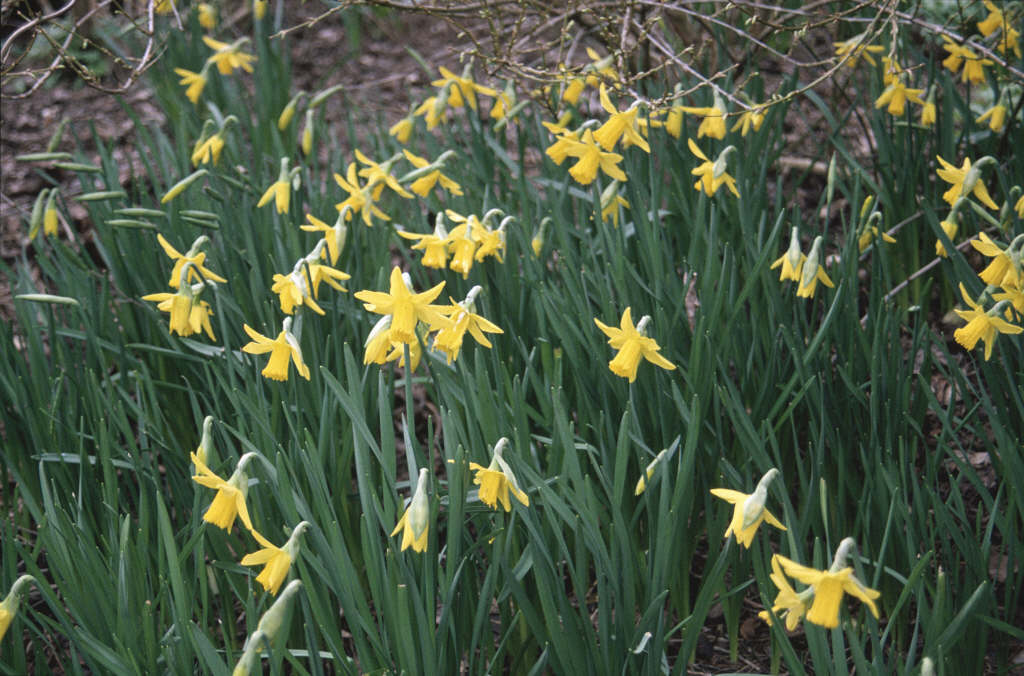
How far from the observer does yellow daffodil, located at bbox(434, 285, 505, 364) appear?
6.16 ft

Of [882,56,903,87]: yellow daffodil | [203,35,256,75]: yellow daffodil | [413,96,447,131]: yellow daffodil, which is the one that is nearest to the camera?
[882,56,903,87]: yellow daffodil

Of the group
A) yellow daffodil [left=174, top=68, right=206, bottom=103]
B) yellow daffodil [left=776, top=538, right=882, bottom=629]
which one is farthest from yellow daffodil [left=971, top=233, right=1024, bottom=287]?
yellow daffodil [left=174, top=68, right=206, bottom=103]

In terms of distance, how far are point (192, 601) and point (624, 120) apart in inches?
57.9

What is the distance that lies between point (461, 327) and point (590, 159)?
738 millimetres

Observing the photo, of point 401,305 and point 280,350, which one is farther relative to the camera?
point 280,350

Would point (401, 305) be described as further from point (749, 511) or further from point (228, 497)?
point (749, 511)

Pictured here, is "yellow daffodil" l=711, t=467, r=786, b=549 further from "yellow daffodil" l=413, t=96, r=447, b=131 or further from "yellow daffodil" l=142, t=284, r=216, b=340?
"yellow daffodil" l=413, t=96, r=447, b=131

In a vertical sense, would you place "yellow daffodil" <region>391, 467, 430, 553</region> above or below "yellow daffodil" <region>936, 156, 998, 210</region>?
below

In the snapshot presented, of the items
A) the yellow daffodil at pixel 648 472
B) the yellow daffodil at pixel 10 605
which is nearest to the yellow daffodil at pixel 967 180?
the yellow daffodil at pixel 648 472

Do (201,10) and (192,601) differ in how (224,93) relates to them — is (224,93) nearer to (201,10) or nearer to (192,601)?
(201,10)

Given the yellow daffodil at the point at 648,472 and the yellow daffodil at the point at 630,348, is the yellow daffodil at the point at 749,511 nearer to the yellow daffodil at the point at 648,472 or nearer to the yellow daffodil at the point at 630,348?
the yellow daffodil at the point at 648,472

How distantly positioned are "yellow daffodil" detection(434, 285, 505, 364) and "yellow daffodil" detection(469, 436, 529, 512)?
0.28m

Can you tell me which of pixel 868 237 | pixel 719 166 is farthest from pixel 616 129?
pixel 868 237

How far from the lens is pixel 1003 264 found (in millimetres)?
2027
